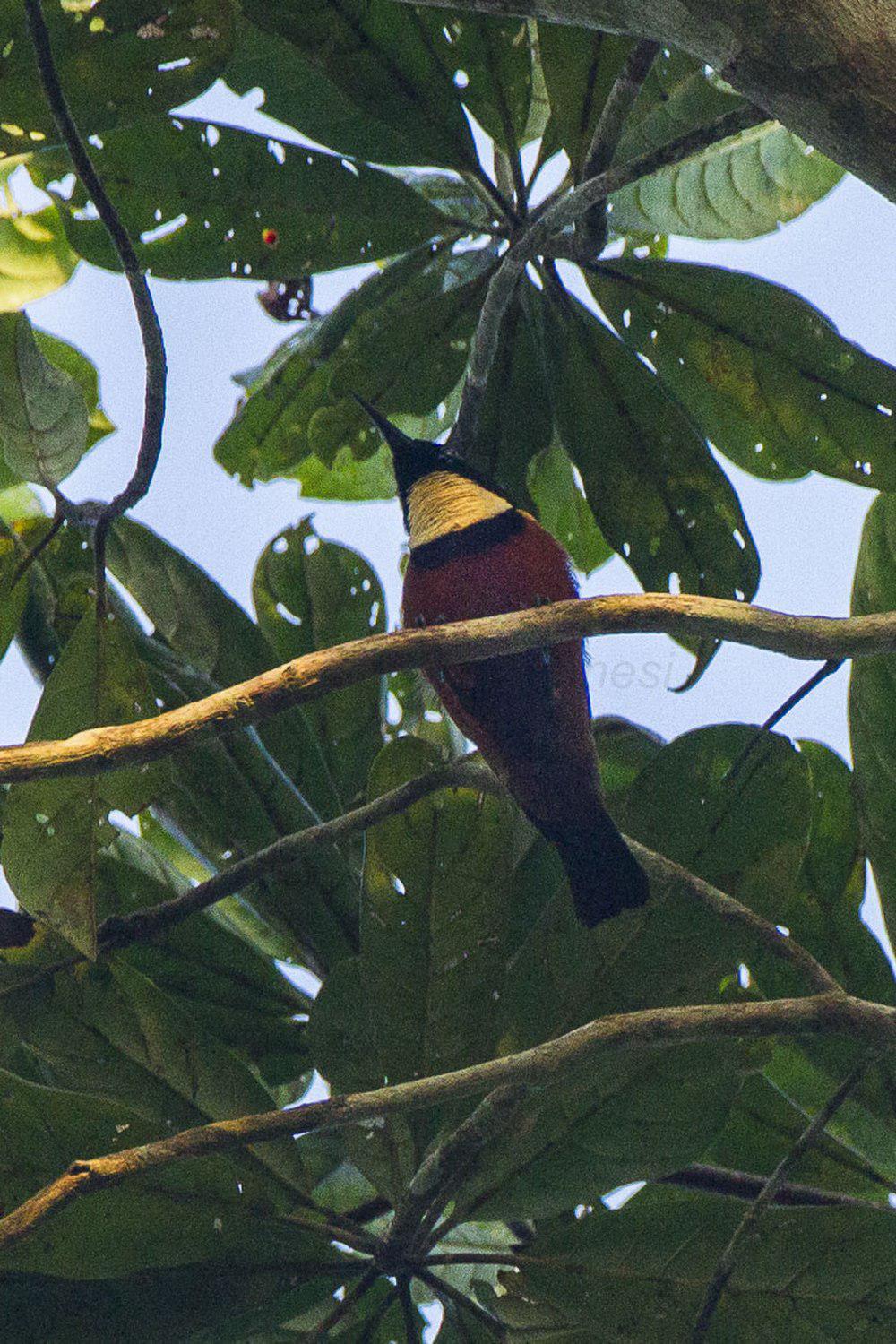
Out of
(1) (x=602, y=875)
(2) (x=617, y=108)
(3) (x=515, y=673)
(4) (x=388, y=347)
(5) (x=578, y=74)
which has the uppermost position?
(5) (x=578, y=74)

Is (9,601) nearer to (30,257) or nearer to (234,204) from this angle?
(234,204)

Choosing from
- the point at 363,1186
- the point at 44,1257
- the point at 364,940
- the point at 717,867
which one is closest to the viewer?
the point at 44,1257

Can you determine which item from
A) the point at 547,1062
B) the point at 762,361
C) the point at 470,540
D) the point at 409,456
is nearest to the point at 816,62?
the point at 547,1062

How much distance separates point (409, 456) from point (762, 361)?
100 centimetres

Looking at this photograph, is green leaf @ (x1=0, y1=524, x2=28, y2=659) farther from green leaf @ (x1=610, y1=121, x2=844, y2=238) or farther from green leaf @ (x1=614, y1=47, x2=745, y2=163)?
green leaf @ (x1=610, y1=121, x2=844, y2=238)

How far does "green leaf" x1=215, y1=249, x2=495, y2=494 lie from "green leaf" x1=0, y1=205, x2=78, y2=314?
2.02 feet

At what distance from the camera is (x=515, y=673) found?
296 cm

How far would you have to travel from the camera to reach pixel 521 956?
96.9 inches

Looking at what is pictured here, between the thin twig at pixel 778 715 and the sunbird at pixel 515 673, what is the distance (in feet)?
0.89

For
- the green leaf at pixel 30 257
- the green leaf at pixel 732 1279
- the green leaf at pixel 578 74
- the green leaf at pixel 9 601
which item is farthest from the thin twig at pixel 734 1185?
the green leaf at pixel 30 257

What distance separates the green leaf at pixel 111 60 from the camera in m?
2.46

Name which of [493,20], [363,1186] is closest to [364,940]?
[363,1186]

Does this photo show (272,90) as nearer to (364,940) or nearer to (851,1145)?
(364,940)

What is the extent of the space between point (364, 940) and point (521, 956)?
0.95 ft
